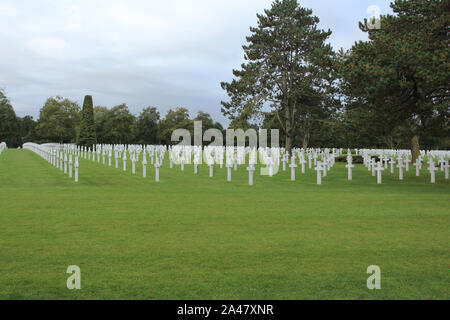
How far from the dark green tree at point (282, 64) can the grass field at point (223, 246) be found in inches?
1018

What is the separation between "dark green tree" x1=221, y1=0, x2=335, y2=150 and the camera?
126ft

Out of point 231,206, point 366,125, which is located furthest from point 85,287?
point 366,125

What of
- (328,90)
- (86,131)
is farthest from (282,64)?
(86,131)

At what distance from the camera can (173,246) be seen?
7133 mm

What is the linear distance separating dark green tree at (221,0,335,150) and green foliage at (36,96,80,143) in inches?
2201

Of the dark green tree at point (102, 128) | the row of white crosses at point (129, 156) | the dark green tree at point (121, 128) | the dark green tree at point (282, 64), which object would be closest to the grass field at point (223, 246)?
the row of white crosses at point (129, 156)

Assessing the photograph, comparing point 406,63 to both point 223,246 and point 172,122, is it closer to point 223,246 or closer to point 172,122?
point 223,246

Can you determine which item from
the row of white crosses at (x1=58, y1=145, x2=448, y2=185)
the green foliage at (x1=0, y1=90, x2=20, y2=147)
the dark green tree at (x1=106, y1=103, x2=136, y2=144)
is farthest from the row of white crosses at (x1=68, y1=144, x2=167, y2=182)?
the green foliage at (x1=0, y1=90, x2=20, y2=147)

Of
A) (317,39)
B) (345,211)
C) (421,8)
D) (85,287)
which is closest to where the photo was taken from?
(85,287)

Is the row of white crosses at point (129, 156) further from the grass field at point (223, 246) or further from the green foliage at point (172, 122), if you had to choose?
the green foliage at point (172, 122)

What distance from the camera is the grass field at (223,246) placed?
5082 mm

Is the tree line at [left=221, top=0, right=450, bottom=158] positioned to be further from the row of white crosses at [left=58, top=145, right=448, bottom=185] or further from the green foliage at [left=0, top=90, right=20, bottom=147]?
the green foliage at [left=0, top=90, right=20, bottom=147]
